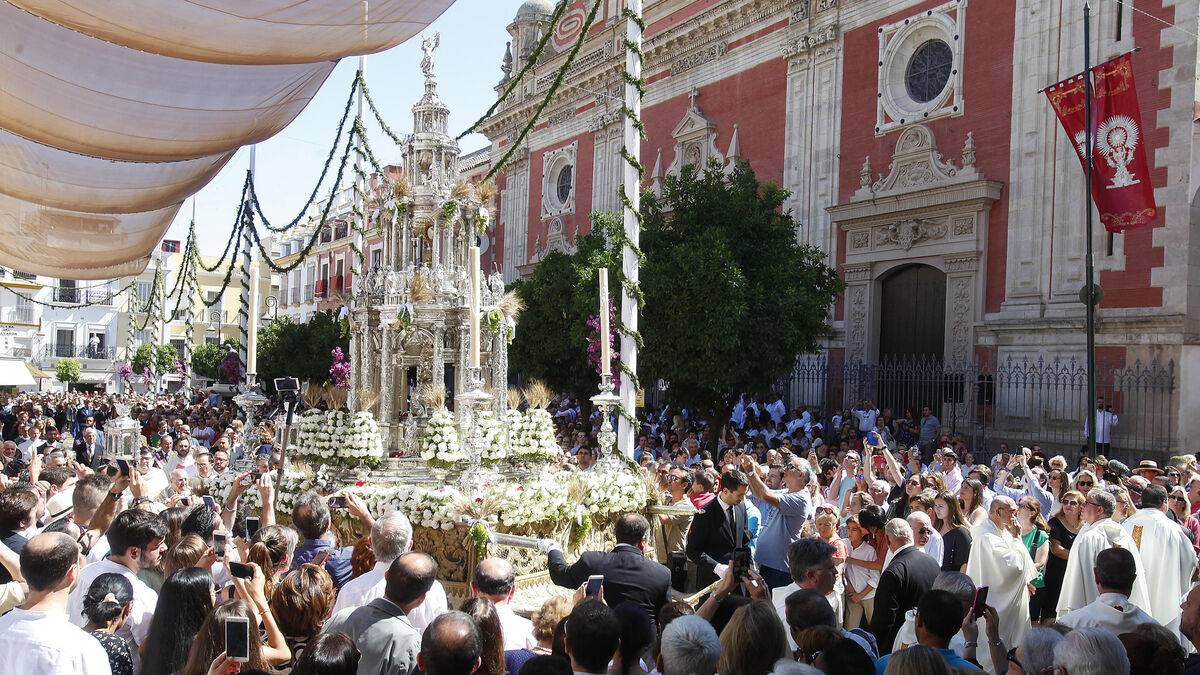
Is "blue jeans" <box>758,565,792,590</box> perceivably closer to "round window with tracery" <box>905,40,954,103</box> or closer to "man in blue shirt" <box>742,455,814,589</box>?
"man in blue shirt" <box>742,455,814,589</box>

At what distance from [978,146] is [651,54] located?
474 inches

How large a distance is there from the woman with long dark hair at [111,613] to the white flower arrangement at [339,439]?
6.64 metres

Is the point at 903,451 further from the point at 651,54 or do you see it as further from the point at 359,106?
the point at 651,54

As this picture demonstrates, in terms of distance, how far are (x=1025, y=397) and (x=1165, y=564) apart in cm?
1157

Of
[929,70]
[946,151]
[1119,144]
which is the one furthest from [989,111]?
[1119,144]

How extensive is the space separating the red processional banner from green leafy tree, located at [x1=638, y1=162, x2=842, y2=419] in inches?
247

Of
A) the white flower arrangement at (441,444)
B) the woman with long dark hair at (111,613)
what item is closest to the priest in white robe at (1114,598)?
the woman with long dark hair at (111,613)

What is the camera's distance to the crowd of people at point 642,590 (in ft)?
11.6

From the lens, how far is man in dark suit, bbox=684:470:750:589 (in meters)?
6.39

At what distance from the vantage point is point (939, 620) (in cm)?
412

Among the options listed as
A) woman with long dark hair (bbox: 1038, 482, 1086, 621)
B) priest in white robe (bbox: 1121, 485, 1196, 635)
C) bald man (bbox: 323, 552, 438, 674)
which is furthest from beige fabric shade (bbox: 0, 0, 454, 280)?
priest in white robe (bbox: 1121, 485, 1196, 635)

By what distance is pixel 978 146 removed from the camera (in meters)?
19.2

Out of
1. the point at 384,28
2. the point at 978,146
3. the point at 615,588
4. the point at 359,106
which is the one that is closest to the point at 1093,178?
the point at 978,146

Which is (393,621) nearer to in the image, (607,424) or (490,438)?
(607,424)
